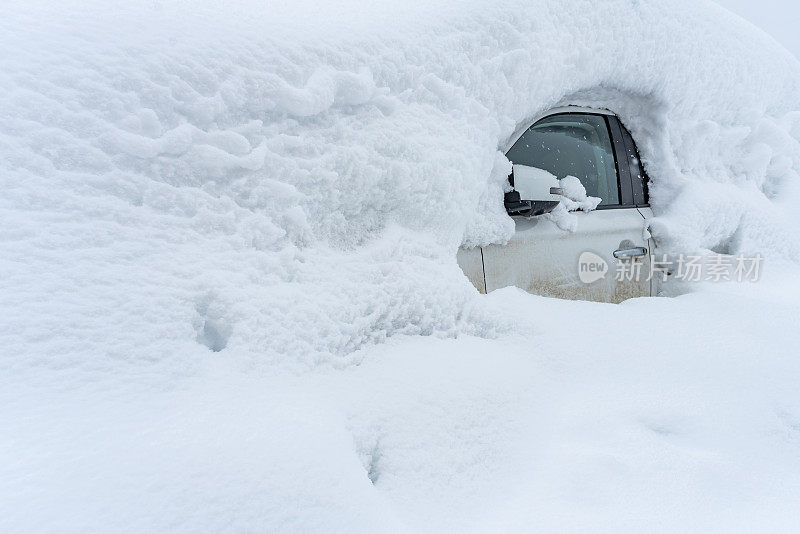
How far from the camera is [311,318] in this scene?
163 cm

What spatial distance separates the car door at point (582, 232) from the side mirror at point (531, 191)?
106 millimetres

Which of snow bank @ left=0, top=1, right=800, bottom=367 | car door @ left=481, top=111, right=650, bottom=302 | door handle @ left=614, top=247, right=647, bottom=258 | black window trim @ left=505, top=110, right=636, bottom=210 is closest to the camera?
snow bank @ left=0, top=1, right=800, bottom=367

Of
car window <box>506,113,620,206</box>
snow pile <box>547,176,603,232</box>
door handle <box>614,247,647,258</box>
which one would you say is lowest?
door handle <box>614,247,647,258</box>

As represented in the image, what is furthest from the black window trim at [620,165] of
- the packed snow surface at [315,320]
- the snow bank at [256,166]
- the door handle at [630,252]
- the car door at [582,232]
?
the packed snow surface at [315,320]

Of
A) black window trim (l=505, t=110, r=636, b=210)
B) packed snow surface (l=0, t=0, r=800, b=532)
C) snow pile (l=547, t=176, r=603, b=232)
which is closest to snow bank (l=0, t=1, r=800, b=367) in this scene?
packed snow surface (l=0, t=0, r=800, b=532)

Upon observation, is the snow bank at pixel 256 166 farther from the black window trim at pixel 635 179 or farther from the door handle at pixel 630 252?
the door handle at pixel 630 252

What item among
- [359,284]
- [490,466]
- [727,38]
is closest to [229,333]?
[359,284]

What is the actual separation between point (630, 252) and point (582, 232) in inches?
17.1

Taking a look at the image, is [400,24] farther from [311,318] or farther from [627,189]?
[627,189]

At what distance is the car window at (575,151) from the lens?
2.77 meters

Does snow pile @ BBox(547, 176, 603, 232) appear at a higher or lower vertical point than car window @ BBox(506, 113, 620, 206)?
lower

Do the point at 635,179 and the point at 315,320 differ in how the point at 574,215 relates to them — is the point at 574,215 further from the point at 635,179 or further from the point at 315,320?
the point at 315,320

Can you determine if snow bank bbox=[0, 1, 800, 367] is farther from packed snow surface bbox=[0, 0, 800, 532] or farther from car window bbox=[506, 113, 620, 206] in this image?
car window bbox=[506, 113, 620, 206]

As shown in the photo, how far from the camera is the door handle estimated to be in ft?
10.0
